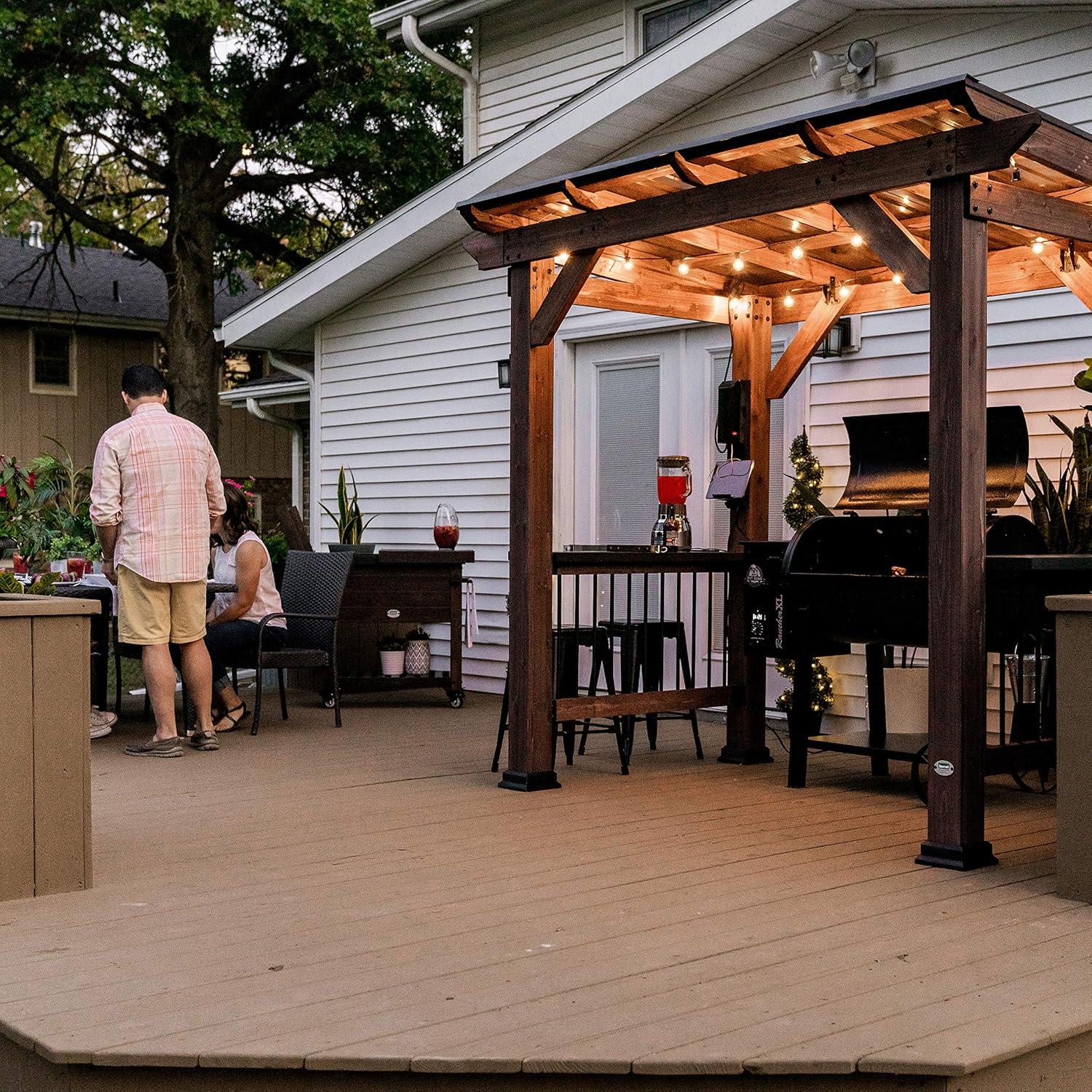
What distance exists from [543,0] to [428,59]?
1.54m

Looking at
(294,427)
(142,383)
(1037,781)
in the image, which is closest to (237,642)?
(142,383)

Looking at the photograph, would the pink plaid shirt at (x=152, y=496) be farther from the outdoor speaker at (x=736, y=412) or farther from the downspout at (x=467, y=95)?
the downspout at (x=467, y=95)

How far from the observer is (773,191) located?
16.4ft

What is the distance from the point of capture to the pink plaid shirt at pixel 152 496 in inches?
243

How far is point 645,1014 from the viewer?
2982mm

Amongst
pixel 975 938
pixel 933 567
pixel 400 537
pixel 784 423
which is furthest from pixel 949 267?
pixel 400 537

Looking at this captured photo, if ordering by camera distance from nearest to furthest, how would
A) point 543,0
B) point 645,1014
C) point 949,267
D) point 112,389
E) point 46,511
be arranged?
point 645,1014, point 949,267, point 46,511, point 543,0, point 112,389

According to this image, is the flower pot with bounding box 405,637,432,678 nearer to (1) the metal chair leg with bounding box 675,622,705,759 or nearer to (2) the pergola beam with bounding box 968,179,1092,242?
(1) the metal chair leg with bounding box 675,622,705,759

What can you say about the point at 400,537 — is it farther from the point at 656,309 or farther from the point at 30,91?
the point at 30,91

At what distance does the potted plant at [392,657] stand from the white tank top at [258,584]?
1.40 metres

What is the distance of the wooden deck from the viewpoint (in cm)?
278

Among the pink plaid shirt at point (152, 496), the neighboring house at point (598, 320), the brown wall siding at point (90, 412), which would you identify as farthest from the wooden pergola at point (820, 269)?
the brown wall siding at point (90, 412)

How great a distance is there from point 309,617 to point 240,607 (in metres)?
0.38

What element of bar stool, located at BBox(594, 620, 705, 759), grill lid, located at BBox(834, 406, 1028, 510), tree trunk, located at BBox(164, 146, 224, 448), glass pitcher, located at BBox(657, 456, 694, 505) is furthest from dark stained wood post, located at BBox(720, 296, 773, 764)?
tree trunk, located at BBox(164, 146, 224, 448)
